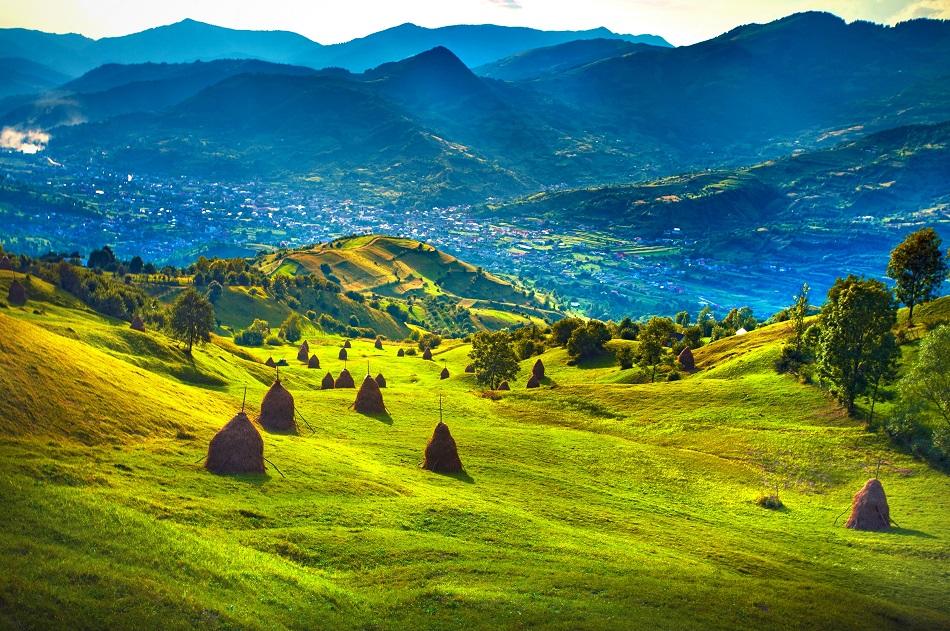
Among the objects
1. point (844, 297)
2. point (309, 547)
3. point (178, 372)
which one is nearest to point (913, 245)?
point (844, 297)

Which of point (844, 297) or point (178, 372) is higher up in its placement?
point (844, 297)

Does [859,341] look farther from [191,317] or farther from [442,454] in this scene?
[191,317]

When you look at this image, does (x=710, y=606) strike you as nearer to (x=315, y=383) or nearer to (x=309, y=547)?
(x=309, y=547)

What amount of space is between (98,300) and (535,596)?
156m

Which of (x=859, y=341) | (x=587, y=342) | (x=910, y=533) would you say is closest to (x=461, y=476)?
A: (x=910, y=533)

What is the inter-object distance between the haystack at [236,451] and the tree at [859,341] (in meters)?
69.4

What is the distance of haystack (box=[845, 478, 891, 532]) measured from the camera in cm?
6316

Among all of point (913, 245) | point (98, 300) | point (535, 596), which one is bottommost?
point (535, 596)

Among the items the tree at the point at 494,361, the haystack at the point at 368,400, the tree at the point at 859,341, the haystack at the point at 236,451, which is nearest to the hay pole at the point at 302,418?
the haystack at the point at 368,400

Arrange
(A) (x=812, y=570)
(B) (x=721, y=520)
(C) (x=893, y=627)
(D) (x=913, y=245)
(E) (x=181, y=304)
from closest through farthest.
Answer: (C) (x=893, y=627)
(A) (x=812, y=570)
(B) (x=721, y=520)
(D) (x=913, y=245)
(E) (x=181, y=304)

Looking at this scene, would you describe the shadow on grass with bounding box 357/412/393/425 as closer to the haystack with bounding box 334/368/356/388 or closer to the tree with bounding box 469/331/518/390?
the haystack with bounding box 334/368/356/388

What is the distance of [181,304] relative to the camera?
12975cm

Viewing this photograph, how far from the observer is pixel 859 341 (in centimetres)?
8581

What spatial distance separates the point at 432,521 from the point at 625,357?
8480cm
